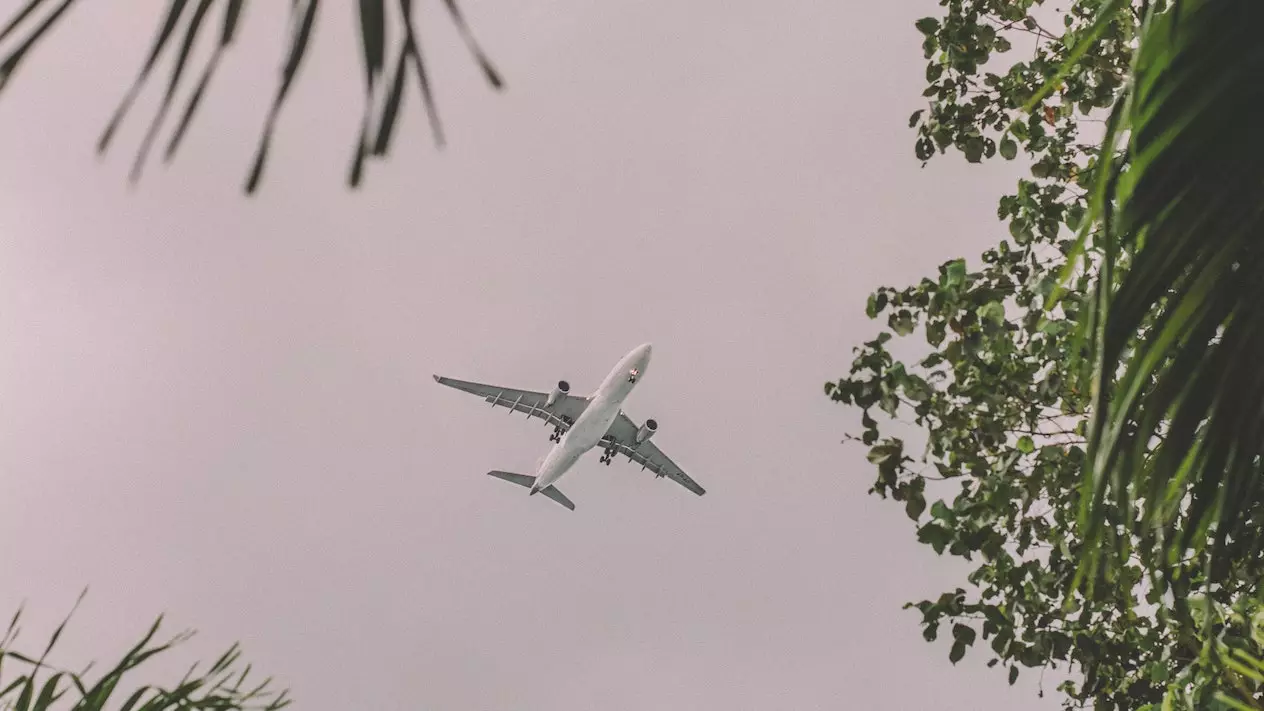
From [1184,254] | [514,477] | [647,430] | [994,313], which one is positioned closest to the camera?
[1184,254]

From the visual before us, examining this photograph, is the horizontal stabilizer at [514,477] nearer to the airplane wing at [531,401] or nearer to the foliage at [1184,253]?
the airplane wing at [531,401]

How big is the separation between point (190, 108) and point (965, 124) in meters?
8.87

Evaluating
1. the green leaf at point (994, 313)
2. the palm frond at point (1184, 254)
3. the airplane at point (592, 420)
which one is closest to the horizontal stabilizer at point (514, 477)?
the airplane at point (592, 420)

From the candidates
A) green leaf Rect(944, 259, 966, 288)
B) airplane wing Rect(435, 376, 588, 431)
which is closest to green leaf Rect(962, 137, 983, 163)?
green leaf Rect(944, 259, 966, 288)

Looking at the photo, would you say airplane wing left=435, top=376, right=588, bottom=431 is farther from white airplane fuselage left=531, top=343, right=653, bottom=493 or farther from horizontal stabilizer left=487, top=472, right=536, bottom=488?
horizontal stabilizer left=487, top=472, right=536, bottom=488

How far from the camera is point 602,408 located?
38.4 m

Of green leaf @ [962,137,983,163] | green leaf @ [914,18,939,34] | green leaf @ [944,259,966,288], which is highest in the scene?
green leaf @ [914,18,939,34]

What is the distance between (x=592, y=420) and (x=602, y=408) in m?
0.84

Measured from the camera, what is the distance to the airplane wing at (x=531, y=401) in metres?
41.9

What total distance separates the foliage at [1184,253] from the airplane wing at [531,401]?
134 feet

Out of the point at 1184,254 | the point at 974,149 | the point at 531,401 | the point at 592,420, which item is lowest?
the point at 1184,254

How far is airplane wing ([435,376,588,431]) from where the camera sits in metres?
41.9

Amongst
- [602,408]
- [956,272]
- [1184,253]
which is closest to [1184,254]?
[1184,253]

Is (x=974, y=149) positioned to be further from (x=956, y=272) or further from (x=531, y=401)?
(x=531, y=401)
